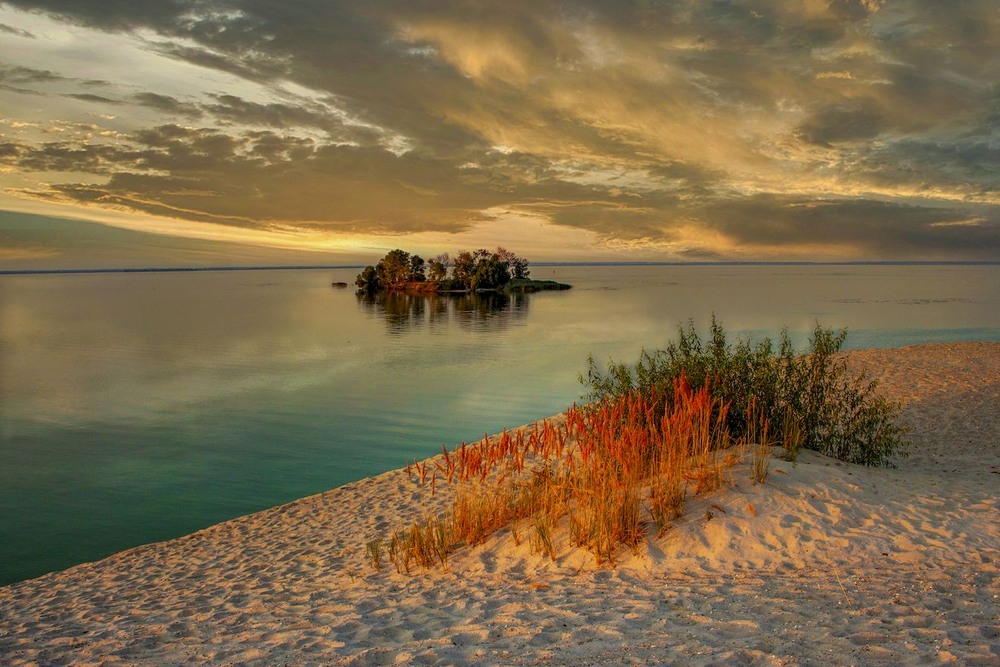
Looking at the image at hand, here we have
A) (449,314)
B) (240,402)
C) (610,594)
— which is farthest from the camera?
(449,314)

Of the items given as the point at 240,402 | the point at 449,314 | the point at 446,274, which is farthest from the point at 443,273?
the point at 240,402

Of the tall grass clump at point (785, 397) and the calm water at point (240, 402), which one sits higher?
the tall grass clump at point (785, 397)

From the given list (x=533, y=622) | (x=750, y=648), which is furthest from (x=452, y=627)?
(x=750, y=648)

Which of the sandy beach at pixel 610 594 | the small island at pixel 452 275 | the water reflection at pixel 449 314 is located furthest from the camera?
the small island at pixel 452 275

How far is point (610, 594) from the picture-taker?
7270 millimetres

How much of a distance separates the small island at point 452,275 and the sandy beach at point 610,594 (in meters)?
109

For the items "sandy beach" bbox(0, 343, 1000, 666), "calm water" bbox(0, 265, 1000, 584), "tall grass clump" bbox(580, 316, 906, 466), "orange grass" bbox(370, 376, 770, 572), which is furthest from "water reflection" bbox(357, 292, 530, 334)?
"sandy beach" bbox(0, 343, 1000, 666)

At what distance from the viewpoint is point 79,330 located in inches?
2233

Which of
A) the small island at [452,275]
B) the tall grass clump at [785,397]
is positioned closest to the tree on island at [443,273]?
the small island at [452,275]

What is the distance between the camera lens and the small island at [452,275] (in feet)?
402

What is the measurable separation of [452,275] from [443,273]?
5.74ft

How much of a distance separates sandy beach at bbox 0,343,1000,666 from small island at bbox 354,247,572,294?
108642mm

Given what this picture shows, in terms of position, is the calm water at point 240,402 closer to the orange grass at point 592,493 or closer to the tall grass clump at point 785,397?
the orange grass at point 592,493

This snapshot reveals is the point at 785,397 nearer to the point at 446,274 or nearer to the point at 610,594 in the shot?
the point at 610,594
